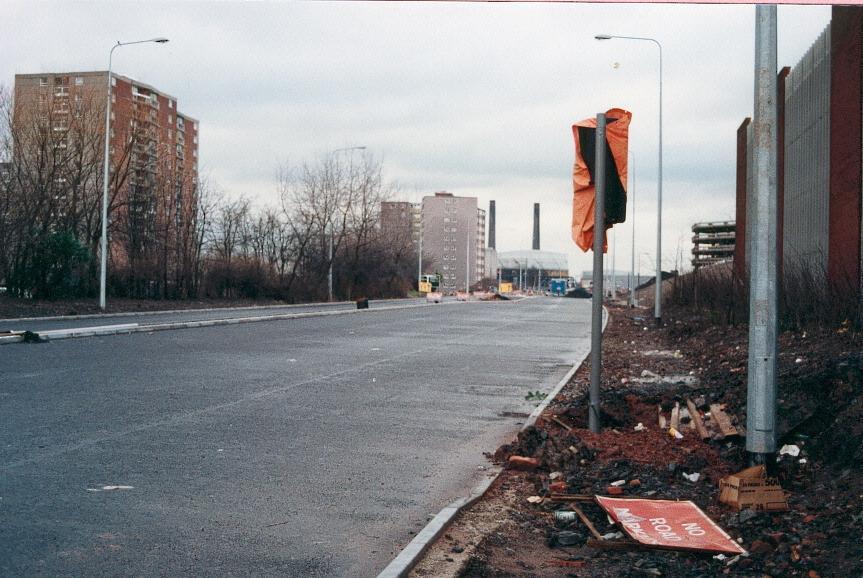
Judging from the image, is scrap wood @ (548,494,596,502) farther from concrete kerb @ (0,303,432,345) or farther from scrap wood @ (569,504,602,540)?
concrete kerb @ (0,303,432,345)

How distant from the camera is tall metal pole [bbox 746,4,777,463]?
20.2ft

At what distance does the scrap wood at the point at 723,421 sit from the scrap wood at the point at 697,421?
0.13 metres

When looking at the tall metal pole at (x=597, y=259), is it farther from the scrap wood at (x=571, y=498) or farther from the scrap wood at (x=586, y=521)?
the scrap wood at (x=586, y=521)

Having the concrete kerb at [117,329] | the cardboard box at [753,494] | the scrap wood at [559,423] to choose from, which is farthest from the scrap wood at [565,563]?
the concrete kerb at [117,329]

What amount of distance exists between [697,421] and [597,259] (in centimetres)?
180

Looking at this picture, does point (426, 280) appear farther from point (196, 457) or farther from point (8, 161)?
point (196, 457)

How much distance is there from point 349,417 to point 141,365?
597 cm

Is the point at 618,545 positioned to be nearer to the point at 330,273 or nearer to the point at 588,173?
the point at 588,173

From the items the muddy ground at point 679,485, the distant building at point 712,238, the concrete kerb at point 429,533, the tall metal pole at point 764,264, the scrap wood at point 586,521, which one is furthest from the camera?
the distant building at point 712,238

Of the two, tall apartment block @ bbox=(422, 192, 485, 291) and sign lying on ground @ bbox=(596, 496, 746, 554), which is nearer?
sign lying on ground @ bbox=(596, 496, 746, 554)

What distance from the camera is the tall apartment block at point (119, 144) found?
36031 mm

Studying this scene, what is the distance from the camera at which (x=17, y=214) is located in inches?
1231

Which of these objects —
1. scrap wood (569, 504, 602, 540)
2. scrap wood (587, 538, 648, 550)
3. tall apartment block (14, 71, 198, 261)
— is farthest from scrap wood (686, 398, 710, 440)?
tall apartment block (14, 71, 198, 261)

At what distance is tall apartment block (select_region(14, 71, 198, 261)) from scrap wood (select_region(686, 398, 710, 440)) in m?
32.5
